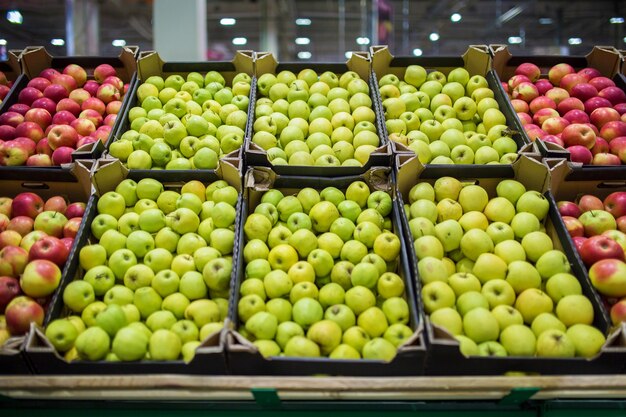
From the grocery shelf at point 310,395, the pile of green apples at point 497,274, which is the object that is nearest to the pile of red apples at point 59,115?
the grocery shelf at point 310,395

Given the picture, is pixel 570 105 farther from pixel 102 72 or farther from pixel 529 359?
pixel 102 72

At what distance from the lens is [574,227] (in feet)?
7.84

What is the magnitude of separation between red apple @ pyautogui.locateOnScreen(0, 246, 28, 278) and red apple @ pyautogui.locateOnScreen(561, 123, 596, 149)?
292 cm

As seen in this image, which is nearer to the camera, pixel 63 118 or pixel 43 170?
pixel 43 170

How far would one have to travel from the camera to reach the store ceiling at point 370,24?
14.0 m

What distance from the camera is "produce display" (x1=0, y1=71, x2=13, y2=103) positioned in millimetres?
3371

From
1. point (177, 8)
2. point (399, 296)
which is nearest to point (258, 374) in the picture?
point (399, 296)

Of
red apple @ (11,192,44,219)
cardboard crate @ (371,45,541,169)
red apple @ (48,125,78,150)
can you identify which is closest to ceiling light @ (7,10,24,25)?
red apple @ (48,125,78,150)

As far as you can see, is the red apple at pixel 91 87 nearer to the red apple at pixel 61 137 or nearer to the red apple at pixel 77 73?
the red apple at pixel 77 73

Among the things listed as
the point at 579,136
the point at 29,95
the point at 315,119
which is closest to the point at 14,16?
the point at 29,95

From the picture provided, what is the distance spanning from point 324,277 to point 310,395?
62cm

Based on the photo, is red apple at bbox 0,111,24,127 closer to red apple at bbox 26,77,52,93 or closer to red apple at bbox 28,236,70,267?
red apple at bbox 26,77,52,93

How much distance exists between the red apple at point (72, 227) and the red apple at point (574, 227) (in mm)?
2395

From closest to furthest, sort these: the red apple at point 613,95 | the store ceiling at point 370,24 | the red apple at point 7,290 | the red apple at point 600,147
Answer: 1. the red apple at point 7,290
2. the red apple at point 600,147
3. the red apple at point 613,95
4. the store ceiling at point 370,24
